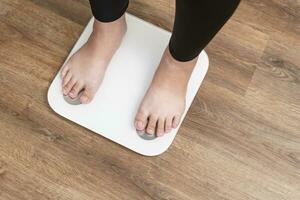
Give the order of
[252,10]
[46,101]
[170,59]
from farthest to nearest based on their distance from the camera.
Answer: [252,10]
[46,101]
[170,59]

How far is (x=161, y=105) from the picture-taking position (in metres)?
0.88

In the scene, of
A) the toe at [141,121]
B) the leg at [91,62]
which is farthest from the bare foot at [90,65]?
the toe at [141,121]

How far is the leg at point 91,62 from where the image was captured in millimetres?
883

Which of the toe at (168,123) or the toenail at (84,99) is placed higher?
the toenail at (84,99)

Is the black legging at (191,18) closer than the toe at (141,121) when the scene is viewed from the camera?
Yes

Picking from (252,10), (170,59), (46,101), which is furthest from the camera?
(252,10)

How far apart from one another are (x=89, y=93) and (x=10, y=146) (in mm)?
217

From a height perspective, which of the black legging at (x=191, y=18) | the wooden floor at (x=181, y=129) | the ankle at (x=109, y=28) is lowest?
the wooden floor at (x=181, y=129)

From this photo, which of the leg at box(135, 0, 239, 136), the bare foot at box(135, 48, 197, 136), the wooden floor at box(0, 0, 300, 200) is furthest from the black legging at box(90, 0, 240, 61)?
the wooden floor at box(0, 0, 300, 200)

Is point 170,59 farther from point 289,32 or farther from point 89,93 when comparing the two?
point 289,32

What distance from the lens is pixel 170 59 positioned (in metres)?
0.82

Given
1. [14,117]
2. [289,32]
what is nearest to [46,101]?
[14,117]

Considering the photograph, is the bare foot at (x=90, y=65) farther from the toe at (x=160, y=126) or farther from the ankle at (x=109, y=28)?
the toe at (x=160, y=126)

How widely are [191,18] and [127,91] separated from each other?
34 centimetres
